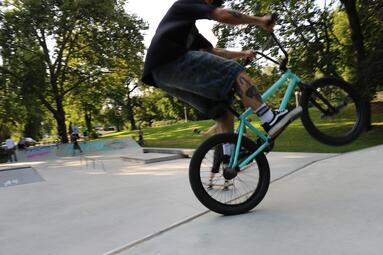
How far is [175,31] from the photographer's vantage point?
115 inches

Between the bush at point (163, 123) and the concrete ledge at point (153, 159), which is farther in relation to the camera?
the bush at point (163, 123)

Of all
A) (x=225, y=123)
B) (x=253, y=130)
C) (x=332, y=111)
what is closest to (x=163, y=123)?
(x=225, y=123)

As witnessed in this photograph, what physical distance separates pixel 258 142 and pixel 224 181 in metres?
0.53

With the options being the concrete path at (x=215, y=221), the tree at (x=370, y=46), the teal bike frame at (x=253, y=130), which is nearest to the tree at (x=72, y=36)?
the tree at (x=370, y=46)

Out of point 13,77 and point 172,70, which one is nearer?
point 172,70

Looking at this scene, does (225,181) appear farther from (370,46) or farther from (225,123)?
(370,46)

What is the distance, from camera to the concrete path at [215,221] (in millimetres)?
2418

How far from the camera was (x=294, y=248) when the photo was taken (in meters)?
2.26

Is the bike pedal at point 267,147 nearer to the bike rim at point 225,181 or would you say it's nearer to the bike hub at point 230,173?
the bike rim at point 225,181

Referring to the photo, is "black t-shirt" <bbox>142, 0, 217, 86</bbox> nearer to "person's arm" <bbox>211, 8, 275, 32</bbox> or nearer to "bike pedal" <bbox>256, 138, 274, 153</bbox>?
"person's arm" <bbox>211, 8, 275, 32</bbox>

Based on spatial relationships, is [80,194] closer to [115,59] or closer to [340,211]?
[340,211]

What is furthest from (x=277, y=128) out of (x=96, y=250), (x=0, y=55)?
(x=0, y=55)

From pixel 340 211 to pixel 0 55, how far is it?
21549 mm

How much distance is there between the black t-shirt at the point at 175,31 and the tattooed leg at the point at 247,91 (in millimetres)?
567
